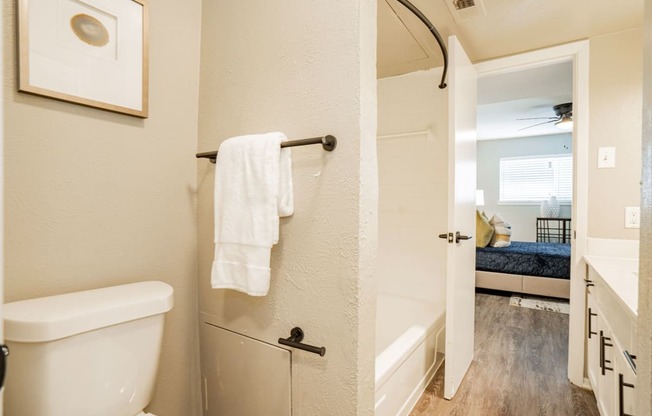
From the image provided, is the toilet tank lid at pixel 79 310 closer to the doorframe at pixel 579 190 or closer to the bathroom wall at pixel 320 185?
the bathroom wall at pixel 320 185

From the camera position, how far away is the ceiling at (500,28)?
1.80 meters

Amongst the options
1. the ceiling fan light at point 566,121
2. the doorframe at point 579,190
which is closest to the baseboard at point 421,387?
the doorframe at point 579,190

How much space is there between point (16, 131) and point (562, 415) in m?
2.80

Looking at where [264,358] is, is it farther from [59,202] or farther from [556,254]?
[556,254]

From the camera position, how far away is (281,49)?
46.7 inches

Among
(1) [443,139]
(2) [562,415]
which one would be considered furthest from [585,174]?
(2) [562,415]

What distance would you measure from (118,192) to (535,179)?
7.05 m

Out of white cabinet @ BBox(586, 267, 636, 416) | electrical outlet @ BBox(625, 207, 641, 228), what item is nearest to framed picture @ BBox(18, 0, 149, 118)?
white cabinet @ BBox(586, 267, 636, 416)

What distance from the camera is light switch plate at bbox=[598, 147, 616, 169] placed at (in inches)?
79.2

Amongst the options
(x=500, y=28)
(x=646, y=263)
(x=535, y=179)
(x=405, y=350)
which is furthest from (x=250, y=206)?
(x=535, y=179)

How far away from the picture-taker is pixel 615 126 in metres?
2.01

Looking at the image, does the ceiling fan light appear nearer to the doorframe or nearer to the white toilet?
the doorframe

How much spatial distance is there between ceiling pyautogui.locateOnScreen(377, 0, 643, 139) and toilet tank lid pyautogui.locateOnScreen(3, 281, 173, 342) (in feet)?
5.85

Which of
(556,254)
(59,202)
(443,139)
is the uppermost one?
(443,139)
